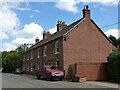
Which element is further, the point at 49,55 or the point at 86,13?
the point at 49,55

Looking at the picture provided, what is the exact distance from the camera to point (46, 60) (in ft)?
146

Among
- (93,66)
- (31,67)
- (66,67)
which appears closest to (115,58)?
(93,66)

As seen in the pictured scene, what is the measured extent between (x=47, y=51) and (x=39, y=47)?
5.41 m

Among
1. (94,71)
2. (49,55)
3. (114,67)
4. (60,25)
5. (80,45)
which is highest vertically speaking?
(60,25)

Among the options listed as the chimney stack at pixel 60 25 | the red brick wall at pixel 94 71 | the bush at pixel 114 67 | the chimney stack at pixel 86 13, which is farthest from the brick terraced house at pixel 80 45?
the bush at pixel 114 67

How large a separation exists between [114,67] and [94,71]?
4.07 m

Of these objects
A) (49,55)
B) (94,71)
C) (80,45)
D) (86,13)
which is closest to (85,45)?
(80,45)

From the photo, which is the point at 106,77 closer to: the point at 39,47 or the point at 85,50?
the point at 85,50

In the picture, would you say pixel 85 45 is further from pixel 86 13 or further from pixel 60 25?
pixel 60 25

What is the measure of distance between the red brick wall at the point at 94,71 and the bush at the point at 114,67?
2209mm

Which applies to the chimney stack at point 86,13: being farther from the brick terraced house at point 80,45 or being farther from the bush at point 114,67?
the bush at point 114,67

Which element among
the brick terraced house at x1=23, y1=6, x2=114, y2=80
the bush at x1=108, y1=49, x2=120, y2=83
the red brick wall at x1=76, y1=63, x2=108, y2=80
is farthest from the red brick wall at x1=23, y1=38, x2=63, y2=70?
the bush at x1=108, y1=49, x2=120, y2=83

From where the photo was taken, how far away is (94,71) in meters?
32.2

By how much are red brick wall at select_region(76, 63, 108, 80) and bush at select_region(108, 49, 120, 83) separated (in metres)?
2.21
